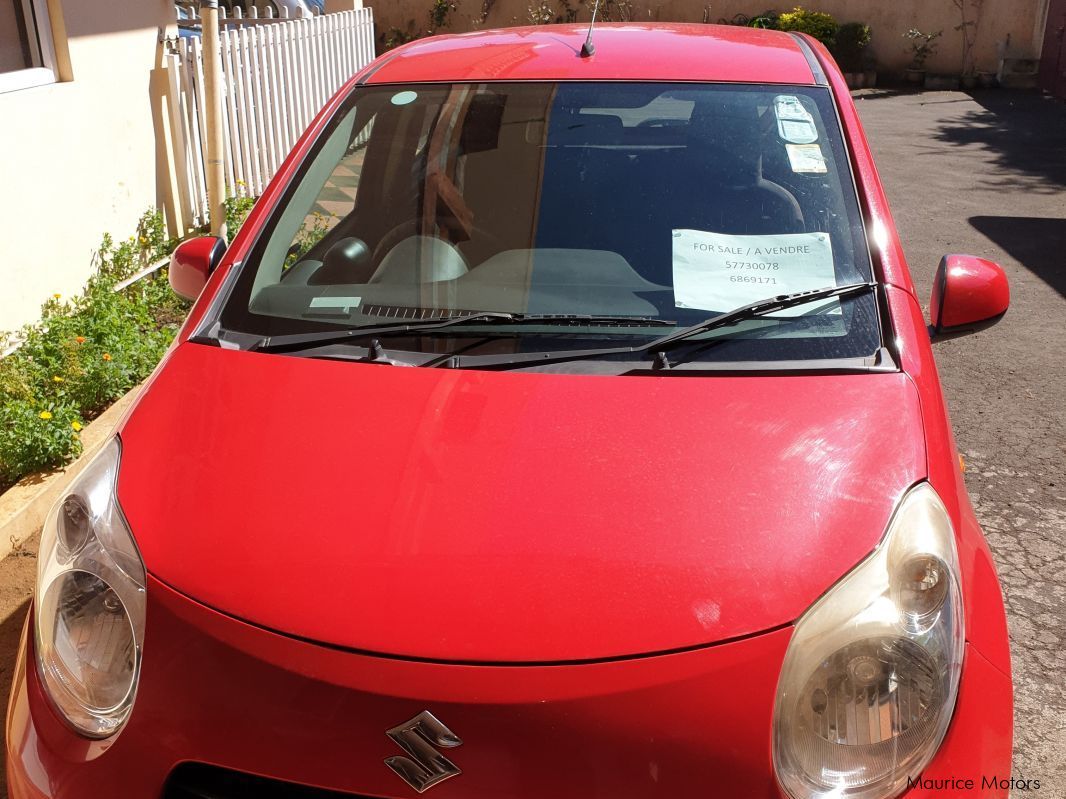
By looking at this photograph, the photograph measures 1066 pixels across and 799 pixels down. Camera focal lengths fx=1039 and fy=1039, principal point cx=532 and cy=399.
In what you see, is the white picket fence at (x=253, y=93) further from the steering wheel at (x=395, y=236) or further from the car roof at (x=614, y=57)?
Result: the steering wheel at (x=395, y=236)

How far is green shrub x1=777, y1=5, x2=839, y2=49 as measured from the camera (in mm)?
18031

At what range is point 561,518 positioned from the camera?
1.81 meters

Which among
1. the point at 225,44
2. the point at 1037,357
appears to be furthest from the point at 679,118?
the point at 225,44

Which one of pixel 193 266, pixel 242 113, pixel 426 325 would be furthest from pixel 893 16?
pixel 426 325

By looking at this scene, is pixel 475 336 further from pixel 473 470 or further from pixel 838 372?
pixel 838 372

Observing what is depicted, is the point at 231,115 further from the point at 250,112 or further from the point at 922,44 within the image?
the point at 922,44

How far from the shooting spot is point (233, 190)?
775cm

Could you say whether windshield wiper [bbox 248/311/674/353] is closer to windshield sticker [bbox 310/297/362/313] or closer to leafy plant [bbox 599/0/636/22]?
windshield sticker [bbox 310/297/362/313]

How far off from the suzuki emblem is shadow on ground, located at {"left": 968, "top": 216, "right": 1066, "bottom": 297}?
6.78m

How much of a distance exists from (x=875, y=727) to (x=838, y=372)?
786 millimetres

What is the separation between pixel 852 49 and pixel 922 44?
1.43 metres

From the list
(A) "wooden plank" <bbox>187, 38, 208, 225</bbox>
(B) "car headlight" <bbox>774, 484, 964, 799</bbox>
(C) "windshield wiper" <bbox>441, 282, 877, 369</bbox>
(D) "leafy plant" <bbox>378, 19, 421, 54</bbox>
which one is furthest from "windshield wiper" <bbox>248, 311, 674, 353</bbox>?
(D) "leafy plant" <bbox>378, 19, 421, 54</bbox>

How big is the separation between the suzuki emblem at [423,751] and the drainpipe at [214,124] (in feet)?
17.2

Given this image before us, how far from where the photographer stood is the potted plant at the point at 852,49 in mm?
18078
